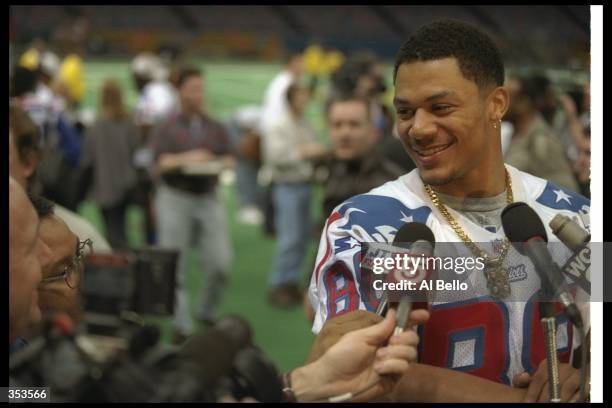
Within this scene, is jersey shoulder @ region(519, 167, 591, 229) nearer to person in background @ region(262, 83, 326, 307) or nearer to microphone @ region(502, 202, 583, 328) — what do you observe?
microphone @ region(502, 202, 583, 328)

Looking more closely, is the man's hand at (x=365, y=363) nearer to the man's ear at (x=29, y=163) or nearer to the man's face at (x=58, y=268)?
the man's face at (x=58, y=268)

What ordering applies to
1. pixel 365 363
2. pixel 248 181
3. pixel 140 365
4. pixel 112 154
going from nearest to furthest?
1. pixel 140 365
2. pixel 365 363
3. pixel 112 154
4. pixel 248 181

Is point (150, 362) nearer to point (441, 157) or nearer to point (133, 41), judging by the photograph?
point (441, 157)

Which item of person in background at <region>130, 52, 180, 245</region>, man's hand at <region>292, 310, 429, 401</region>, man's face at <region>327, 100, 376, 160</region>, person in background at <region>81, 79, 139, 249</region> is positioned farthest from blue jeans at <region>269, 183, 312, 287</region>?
man's hand at <region>292, 310, 429, 401</region>

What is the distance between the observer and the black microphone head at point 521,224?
6.23 feet

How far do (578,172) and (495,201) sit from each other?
1453mm

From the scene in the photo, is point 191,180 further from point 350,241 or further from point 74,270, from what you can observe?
point 350,241

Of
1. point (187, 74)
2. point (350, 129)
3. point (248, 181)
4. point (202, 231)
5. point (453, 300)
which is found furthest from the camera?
point (248, 181)

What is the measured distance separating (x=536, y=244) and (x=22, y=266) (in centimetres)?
88

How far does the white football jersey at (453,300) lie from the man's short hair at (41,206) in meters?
0.52

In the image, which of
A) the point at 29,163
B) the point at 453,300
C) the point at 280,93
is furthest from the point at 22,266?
the point at 280,93

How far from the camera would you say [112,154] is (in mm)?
6805

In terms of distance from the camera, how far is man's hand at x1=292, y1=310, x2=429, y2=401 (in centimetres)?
172
